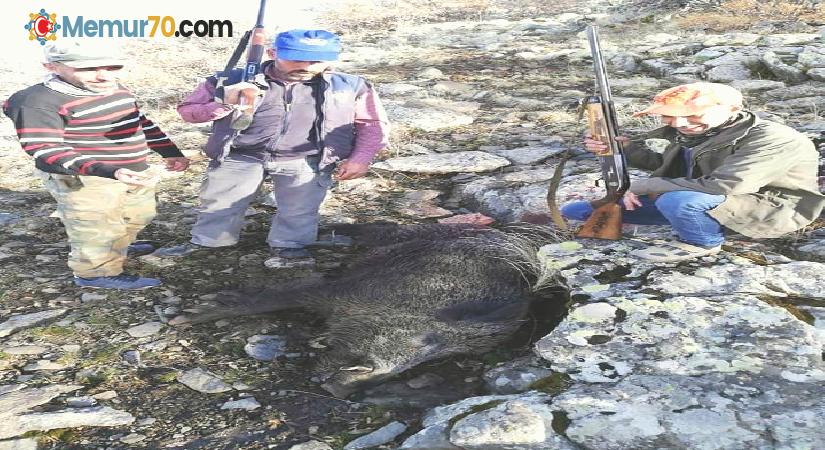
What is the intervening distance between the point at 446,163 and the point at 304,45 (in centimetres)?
186

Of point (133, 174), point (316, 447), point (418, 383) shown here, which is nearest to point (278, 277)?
point (133, 174)

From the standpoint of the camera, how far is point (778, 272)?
10.2 feet

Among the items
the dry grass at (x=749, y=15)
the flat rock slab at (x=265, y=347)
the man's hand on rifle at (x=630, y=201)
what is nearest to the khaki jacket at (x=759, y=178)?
the man's hand on rifle at (x=630, y=201)

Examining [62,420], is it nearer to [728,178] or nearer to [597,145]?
[597,145]

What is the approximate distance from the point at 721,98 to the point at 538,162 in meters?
2.04

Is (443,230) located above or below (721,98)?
below

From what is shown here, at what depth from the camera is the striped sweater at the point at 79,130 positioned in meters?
3.25

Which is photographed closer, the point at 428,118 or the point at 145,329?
the point at 145,329

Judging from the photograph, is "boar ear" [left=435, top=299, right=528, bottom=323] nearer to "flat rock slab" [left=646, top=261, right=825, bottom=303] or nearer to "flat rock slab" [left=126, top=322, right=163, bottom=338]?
"flat rock slab" [left=646, top=261, right=825, bottom=303]

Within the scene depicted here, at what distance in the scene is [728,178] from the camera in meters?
3.29

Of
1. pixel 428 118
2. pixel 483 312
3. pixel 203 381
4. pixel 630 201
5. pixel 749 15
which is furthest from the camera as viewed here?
pixel 749 15

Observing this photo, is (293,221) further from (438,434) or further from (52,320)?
(438,434)

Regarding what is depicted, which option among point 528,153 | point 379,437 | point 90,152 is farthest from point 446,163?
point 379,437

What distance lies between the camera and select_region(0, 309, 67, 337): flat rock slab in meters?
3.09
